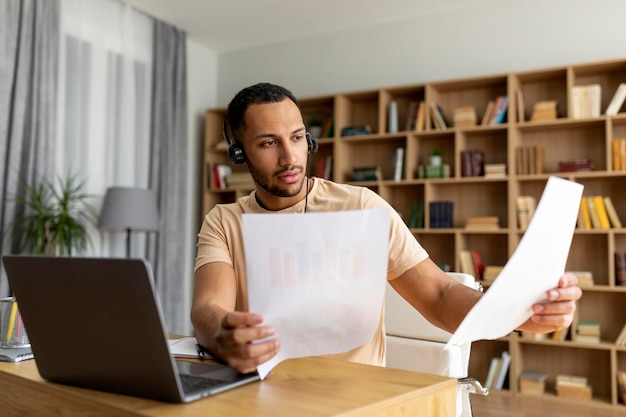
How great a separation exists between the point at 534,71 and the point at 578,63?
0.96ft

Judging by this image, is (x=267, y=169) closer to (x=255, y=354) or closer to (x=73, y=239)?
(x=255, y=354)

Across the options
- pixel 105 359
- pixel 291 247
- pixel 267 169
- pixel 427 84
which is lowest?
pixel 105 359

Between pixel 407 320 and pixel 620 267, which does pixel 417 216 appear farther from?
pixel 407 320

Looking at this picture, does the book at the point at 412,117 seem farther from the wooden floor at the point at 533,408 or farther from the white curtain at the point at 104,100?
the white curtain at the point at 104,100

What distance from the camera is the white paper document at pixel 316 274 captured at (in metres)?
0.81

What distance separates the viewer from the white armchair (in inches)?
66.2

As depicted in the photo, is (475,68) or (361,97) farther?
(361,97)

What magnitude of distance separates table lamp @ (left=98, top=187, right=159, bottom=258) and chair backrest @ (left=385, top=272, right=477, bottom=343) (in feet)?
8.80

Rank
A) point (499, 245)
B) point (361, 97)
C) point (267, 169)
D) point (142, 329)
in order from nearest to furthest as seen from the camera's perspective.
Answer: point (142, 329) → point (267, 169) → point (499, 245) → point (361, 97)

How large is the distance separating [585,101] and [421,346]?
289 centimetres

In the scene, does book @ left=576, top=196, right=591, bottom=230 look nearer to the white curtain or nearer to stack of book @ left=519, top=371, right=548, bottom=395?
stack of book @ left=519, top=371, right=548, bottom=395

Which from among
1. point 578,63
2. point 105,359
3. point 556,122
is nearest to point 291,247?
point 105,359

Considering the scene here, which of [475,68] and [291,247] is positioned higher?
[475,68]

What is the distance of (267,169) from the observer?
1367 millimetres
